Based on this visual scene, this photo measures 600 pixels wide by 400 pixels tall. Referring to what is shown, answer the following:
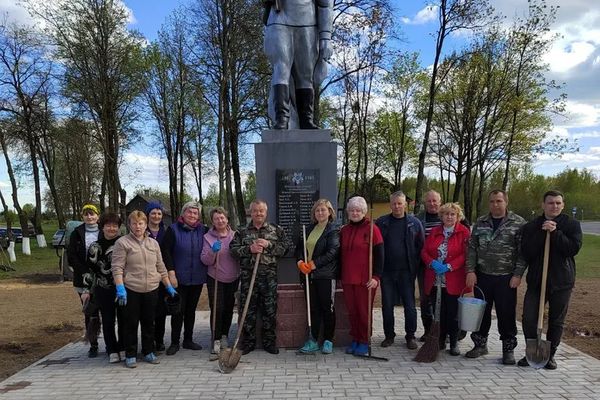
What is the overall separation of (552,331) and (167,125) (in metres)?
24.2

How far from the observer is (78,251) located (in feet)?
17.4

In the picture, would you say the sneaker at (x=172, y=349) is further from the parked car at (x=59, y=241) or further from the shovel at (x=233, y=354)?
the parked car at (x=59, y=241)

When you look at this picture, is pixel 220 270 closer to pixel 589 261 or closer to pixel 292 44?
pixel 292 44

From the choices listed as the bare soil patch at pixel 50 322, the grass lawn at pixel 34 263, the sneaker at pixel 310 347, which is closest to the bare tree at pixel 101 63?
the grass lawn at pixel 34 263

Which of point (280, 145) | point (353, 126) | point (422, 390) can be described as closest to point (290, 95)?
point (280, 145)

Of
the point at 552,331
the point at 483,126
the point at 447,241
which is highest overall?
the point at 483,126

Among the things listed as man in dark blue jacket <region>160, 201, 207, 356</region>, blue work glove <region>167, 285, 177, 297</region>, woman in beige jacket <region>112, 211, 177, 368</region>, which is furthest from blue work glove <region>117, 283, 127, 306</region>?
man in dark blue jacket <region>160, 201, 207, 356</region>

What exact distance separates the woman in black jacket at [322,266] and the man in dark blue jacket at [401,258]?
644mm

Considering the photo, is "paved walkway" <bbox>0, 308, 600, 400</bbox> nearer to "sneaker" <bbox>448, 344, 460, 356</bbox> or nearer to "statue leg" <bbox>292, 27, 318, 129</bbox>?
"sneaker" <bbox>448, 344, 460, 356</bbox>

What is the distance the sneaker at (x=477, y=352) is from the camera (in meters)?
5.25

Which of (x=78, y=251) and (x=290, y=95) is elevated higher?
(x=290, y=95)

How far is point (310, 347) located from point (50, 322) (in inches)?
191

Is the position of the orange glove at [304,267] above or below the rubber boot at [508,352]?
above

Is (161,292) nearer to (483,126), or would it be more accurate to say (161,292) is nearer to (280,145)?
(280,145)
